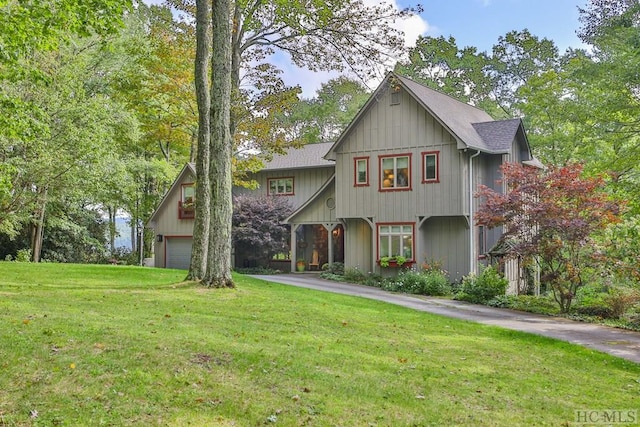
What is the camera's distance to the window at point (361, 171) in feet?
71.3

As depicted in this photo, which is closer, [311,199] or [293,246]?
[311,199]

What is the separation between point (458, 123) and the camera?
20672 mm

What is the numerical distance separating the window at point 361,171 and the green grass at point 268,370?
12206 mm

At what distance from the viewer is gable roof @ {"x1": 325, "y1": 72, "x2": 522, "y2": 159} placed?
768 inches

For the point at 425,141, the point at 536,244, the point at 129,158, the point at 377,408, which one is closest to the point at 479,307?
the point at 536,244

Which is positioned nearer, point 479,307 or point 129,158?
point 479,307

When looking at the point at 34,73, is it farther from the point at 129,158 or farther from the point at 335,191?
the point at 129,158

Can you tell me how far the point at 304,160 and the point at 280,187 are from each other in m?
2.04

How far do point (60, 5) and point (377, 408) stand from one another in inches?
339

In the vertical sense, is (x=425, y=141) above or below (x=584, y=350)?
above

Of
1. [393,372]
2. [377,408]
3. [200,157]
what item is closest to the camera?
Result: [377,408]

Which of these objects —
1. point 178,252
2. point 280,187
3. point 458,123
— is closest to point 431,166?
point 458,123

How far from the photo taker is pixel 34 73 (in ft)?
31.8

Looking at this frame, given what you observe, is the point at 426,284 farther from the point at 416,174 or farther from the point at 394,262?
the point at 416,174
